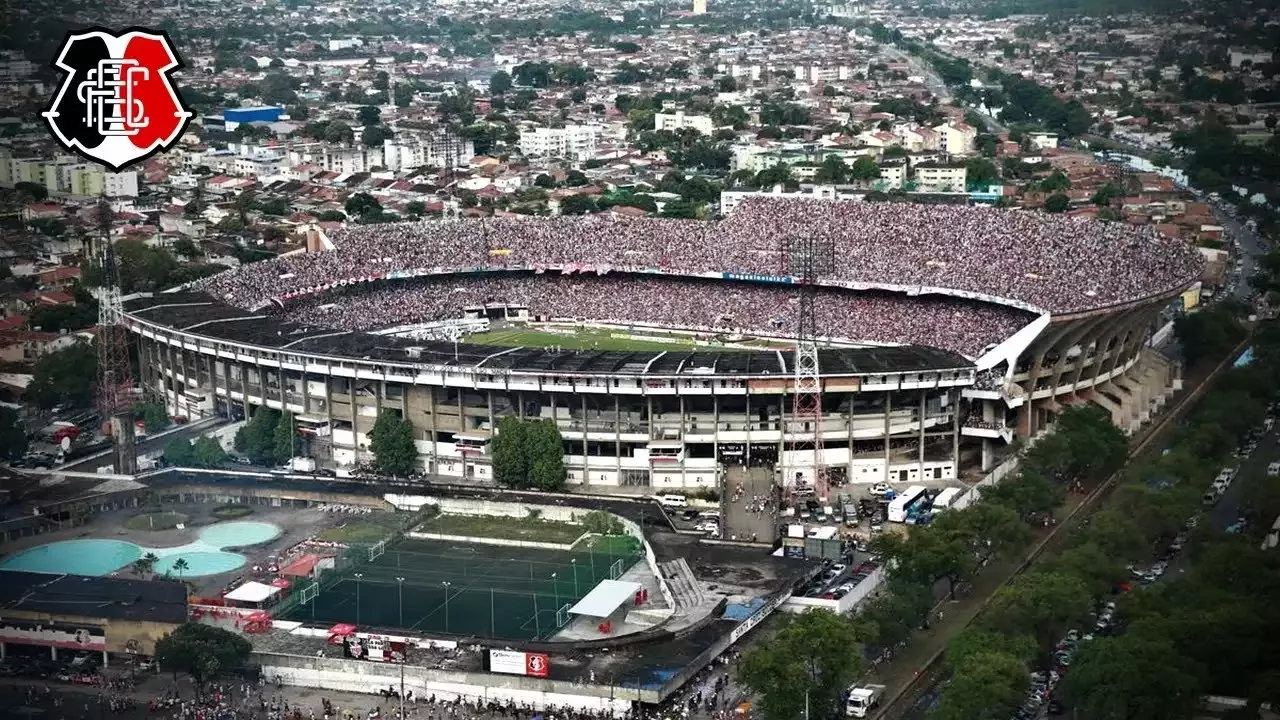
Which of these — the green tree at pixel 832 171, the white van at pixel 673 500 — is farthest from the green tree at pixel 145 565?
the green tree at pixel 832 171

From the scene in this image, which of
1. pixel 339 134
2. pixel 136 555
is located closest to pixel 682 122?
pixel 339 134

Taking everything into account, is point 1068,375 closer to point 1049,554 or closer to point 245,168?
point 1049,554

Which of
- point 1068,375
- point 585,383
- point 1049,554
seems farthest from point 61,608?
point 1068,375

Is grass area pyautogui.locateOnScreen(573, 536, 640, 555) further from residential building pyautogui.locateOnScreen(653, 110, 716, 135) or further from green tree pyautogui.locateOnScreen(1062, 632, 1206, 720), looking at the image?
residential building pyautogui.locateOnScreen(653, 110, 716, 135)

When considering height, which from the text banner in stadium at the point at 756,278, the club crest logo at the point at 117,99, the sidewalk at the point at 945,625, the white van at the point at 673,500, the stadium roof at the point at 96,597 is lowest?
the white van at the point at 673,500

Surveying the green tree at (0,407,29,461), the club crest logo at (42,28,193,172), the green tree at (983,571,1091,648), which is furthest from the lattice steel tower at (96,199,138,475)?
the green tree at (983,571,1091,648)

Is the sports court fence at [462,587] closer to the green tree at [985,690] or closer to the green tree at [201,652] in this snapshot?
the green tree at [201,652]
